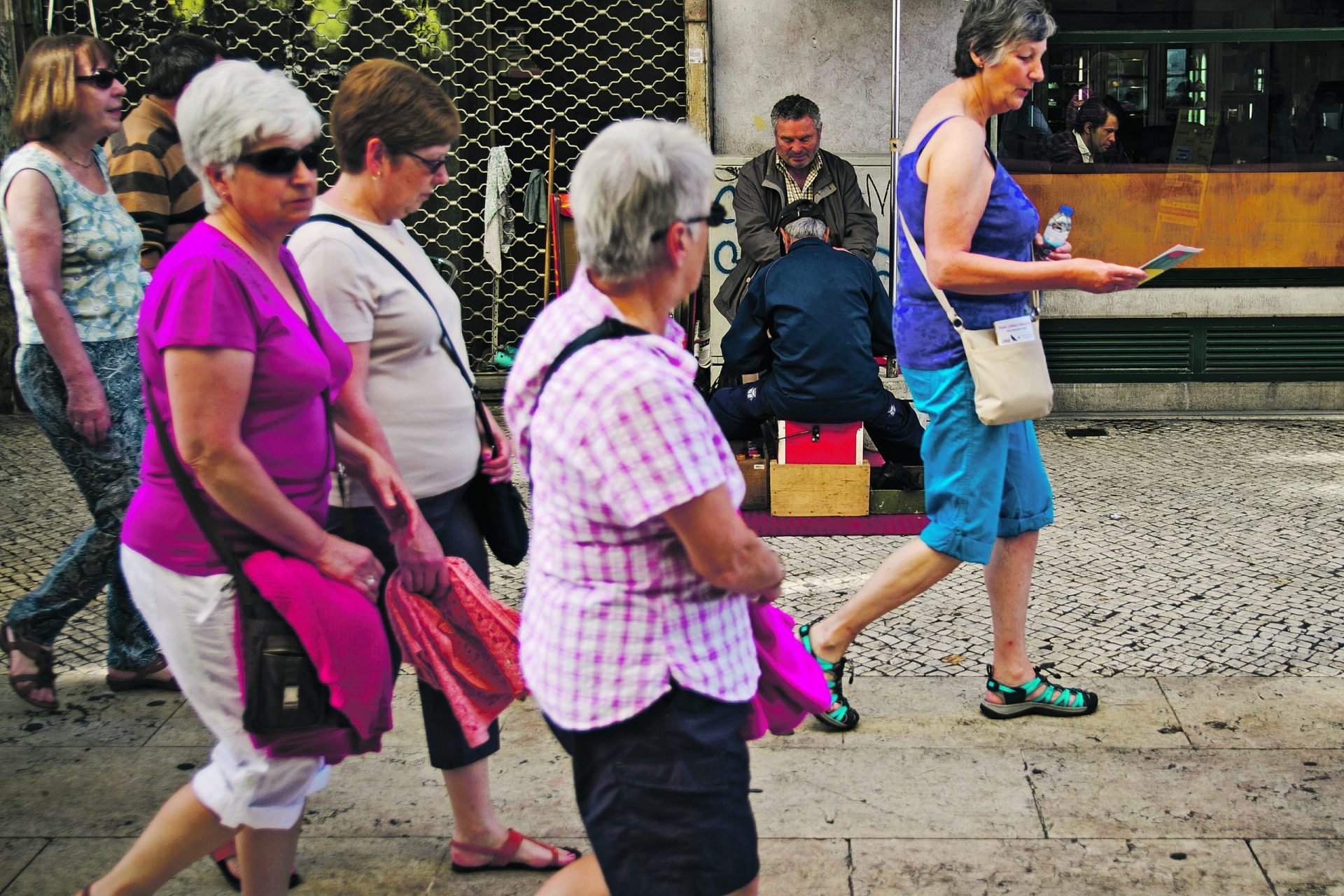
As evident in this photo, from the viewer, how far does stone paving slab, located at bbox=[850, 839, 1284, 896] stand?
9.53 feet

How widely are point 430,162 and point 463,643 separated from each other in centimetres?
98

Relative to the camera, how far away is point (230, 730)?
239 centimetres

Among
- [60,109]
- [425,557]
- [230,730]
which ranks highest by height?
[60,109]

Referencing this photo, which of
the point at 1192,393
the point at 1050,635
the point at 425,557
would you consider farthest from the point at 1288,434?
the point at 425,557

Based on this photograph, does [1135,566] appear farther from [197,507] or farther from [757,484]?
[197,507]

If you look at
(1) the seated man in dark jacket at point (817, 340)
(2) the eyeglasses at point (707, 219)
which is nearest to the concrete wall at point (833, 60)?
(1) the seated man in dark jacket at point (817, 340)

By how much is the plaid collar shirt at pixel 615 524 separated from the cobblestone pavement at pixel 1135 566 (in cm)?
234

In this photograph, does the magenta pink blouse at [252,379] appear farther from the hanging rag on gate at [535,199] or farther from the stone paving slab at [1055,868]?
the hanging rag on gate at [535,199]

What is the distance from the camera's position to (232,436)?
2227mm

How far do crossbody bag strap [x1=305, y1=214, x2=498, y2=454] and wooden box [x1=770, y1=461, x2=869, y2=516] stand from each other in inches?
112

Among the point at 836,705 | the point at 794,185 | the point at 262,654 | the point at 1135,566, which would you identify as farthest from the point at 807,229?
the point at 262,654

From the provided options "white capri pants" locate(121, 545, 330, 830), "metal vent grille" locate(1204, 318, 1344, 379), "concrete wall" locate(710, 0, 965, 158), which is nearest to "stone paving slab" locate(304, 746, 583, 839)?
"white capri pants" locate(121, 545, 330, 830)

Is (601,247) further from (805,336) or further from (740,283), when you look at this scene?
(740,283)

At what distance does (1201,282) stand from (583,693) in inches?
273
